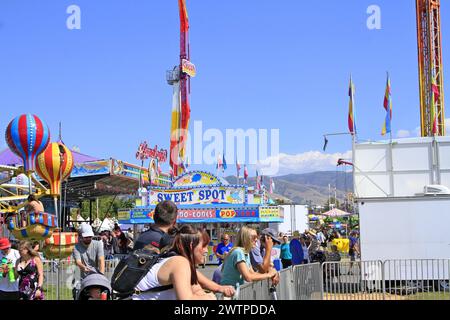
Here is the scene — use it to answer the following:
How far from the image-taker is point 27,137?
55.8ft

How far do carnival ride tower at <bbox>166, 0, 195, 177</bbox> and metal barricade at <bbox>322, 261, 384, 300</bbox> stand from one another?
2371 cm

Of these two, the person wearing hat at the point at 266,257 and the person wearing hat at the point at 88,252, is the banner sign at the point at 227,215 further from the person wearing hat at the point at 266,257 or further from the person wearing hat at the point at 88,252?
the person wearing hat at the point at 266,257

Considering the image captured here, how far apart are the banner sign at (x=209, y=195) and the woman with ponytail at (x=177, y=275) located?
70.3 feet

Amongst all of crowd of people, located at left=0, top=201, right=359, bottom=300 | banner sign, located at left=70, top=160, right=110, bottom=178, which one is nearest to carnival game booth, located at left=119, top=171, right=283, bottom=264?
banner sign, located at left=70, top=160, right=110, bottom=178

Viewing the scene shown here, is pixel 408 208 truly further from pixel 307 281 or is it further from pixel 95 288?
pixel 95 288

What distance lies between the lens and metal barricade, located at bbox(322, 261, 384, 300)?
487 inches

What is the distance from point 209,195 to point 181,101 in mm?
15445

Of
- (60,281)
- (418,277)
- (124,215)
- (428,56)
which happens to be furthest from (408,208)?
(428,56)

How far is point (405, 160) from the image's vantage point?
14.9 metres

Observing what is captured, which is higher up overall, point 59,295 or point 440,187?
point 440,187

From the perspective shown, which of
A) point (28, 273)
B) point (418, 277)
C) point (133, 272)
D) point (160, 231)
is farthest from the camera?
point (418, 277)
